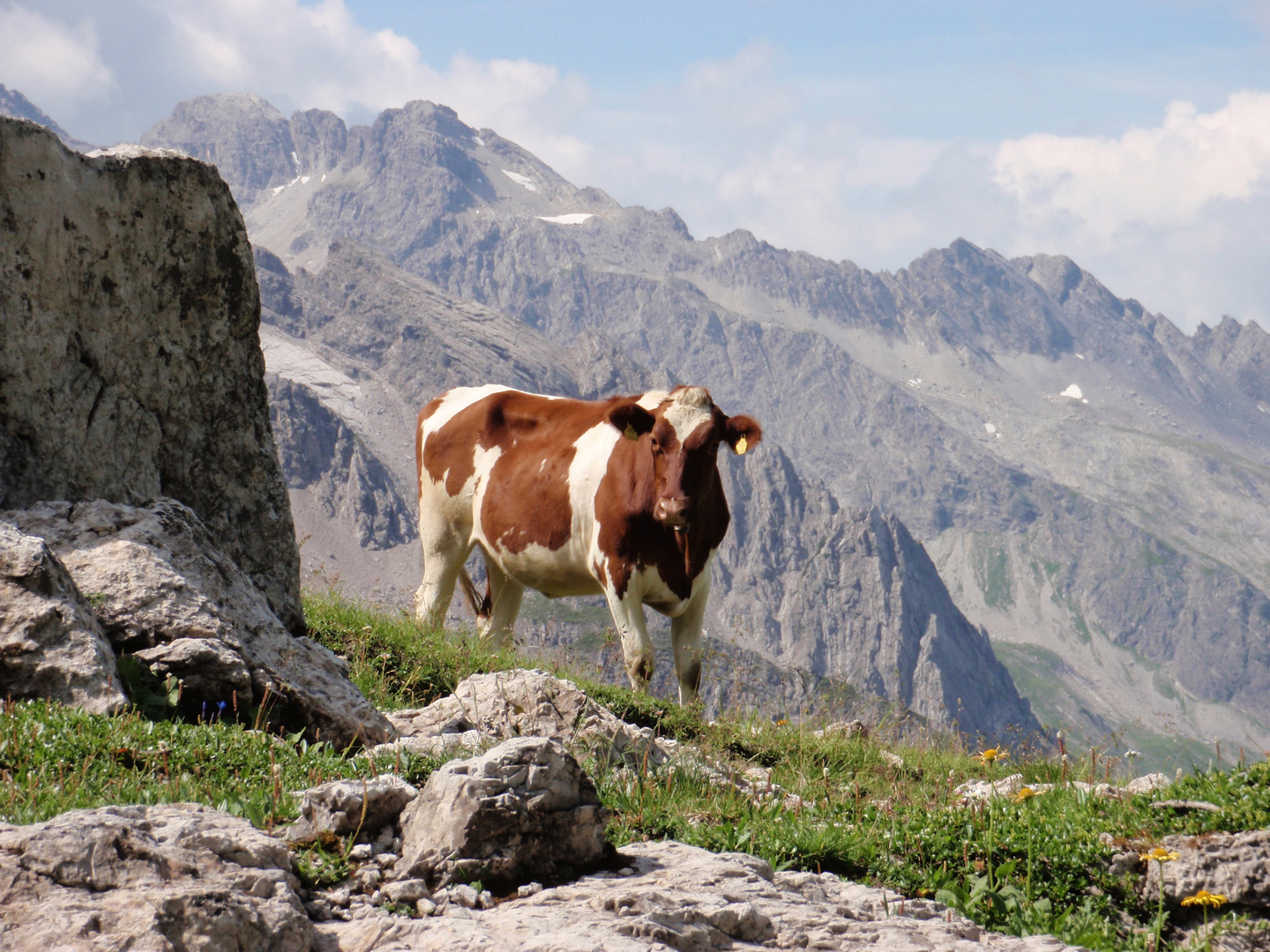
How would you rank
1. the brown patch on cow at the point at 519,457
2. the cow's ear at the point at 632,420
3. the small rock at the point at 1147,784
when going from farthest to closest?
the brown patch on cow at the point at 519,457
the cow's ear at the point at 632,420
the small rock at the point at 1147,784

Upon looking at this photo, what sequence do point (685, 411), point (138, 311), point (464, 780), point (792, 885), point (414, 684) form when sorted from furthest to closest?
1. point (685, 411)
2. point (414, 684)
3. point (138, 311)
4. point (792, 885)
5. point (464, 780)

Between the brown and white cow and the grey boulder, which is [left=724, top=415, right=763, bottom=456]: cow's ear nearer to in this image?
the brown and white cow

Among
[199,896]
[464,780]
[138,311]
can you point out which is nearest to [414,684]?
[138,311]

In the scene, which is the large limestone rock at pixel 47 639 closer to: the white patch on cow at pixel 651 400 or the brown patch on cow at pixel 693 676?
the brown patch on cow at pixel 693 676

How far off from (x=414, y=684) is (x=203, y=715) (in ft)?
11.3

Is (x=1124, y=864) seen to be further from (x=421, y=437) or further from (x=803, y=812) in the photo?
(x=421, y=437)

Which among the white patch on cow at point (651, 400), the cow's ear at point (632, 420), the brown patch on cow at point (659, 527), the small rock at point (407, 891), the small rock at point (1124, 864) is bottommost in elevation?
the small rock at point (407, 891)

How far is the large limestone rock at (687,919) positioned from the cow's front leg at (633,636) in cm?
657

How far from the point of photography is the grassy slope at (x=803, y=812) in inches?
193

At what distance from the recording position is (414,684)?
385 inches

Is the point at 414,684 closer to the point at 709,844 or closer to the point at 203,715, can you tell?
the point at 203,715

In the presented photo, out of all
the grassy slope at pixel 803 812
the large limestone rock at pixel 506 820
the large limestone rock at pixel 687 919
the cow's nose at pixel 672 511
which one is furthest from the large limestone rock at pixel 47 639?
the cow's nose at pixel 672 511

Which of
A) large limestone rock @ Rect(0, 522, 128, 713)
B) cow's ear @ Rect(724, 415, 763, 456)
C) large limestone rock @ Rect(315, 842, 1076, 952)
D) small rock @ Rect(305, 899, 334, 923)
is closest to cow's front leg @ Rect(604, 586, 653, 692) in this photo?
cow's ear @ Rect(724, 415, 763, 456)

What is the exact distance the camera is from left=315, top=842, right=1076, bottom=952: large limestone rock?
12.1 feet
